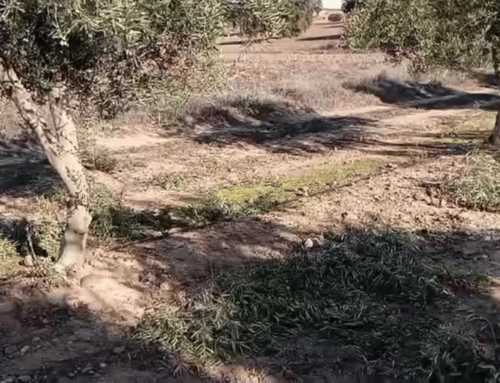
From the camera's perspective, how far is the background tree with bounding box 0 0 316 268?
5285 mm

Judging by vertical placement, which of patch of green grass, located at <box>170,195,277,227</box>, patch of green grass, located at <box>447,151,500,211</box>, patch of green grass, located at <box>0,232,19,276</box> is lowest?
patch of green grass, located at <box>170,195,277,227</box>

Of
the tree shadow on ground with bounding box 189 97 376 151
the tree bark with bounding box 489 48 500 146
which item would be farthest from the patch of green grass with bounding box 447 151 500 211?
the tree shadow on ground with bounding box 189 97 376 151

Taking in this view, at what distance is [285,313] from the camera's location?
21.7 ft

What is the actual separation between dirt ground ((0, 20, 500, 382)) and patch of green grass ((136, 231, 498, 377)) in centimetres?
35

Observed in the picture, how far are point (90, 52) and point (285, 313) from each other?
342 centimetres

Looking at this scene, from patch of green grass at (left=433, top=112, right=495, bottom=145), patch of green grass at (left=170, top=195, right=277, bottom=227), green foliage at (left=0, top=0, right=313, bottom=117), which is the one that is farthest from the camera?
patch of green grass at (left=433, top=112, right=495, bottom=145)

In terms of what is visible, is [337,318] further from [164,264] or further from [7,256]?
[7,256]

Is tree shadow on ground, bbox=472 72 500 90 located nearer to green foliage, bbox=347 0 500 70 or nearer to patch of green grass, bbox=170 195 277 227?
green foliage, bbox=347 0 500 70

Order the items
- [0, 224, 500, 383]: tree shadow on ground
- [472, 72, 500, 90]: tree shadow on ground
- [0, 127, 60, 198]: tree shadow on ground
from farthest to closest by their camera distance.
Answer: [472, 72, 500, 90]: tree shadow on ground → [0, 127, 60, 198]: tree shadow on ground → [0, 224, 500, 383]: tree shadow on ground

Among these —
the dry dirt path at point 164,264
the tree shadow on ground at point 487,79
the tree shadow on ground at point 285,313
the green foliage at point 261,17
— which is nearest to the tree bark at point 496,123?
the dry dirt path at point 164,264

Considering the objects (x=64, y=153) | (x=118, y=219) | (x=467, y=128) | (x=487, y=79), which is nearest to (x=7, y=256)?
(x=64, y=153)

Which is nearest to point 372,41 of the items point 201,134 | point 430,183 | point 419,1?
point 419,1

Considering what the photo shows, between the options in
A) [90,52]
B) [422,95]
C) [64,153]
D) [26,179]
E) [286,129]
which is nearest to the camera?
[90,52]

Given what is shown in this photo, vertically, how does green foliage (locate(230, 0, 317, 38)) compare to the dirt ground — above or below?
above
